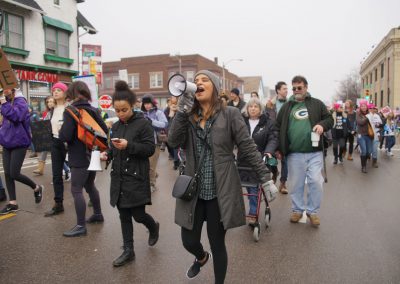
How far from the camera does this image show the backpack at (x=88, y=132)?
14.8ft

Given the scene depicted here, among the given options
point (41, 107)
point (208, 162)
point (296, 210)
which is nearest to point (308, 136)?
point (296, 210)

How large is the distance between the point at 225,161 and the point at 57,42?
2168cm

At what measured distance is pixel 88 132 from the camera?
4.54 metres

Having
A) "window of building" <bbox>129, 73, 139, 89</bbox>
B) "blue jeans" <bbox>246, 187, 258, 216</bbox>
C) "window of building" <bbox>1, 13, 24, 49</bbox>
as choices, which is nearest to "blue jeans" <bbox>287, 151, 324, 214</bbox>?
"blue jeans" <bbox>246, 187, 258, 216</bbox>

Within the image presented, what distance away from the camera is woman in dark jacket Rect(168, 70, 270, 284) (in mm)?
2920

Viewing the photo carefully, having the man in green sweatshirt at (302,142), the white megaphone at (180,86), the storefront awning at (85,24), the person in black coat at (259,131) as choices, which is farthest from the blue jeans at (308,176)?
the storefront awning at (85,24)

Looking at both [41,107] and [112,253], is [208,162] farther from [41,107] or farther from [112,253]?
[41,107]

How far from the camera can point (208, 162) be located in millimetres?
3033

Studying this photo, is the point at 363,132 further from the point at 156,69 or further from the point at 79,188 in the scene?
the point at 156,69

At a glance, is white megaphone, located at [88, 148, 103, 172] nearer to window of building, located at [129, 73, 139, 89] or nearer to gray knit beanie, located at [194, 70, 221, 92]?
gray knit beanie, located at [194, 70, 221, 92]

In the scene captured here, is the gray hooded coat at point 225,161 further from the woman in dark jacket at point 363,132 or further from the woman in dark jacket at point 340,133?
the woman in dark jacket at point 340,133

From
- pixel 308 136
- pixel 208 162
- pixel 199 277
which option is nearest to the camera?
pixel 208 162

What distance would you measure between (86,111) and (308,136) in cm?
301

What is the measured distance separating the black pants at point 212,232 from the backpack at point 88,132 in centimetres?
194
